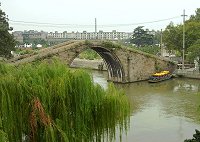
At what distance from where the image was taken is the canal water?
18.7 m

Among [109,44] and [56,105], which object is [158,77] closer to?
[109,44]

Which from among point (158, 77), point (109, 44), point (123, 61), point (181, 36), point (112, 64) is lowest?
point (158, 77)

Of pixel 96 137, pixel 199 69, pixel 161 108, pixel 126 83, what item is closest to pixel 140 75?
pixel 126 83

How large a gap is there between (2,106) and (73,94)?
7.44 feet

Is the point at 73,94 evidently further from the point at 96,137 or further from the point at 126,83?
the point at 126,83

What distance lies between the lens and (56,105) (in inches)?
415

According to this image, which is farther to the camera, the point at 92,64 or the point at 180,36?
the point at 92,64

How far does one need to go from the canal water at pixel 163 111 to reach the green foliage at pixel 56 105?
4.39ft

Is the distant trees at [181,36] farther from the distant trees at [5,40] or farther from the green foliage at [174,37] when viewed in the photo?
the distant trees at [5,40]

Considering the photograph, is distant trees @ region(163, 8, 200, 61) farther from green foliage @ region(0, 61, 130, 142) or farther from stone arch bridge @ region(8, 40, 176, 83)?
green foliage @ region(0, 61, 130, 142)

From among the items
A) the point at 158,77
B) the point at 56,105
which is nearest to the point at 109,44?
the point at 158,77

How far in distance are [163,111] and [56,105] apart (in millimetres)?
14930

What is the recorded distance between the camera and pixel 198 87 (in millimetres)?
33781

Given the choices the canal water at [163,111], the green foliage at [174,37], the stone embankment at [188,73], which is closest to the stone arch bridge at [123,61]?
the stone embankment at [188,73]
